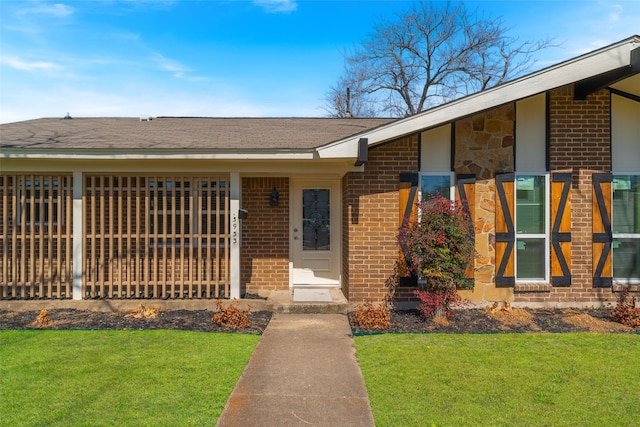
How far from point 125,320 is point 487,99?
6.50m

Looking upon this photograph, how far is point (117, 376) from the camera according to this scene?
13.8 ft

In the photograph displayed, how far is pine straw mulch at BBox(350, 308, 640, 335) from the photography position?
19.7 feet

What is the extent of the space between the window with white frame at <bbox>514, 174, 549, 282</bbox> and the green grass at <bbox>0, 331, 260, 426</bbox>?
470cm

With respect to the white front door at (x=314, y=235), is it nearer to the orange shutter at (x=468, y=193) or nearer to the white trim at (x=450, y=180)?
Result: the white trim at (x=450, y=180)

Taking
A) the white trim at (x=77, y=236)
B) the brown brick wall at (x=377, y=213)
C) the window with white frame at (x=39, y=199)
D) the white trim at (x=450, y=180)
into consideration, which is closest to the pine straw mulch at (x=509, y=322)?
the brown brick wall at (x=377, y=213)

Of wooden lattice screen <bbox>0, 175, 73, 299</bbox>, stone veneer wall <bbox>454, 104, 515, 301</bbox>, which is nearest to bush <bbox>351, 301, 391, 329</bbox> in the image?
stone veneer wall <bbox>454, 104, 515, 301</bbox>

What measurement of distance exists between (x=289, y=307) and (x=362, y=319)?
56.0 inches

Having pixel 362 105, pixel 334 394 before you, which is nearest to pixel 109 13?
pixel 334 394

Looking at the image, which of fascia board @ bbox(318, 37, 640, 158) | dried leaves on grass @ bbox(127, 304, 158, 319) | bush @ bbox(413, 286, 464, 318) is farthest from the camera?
dried leaves on grass @ bbox(127, 304, 158, 319)

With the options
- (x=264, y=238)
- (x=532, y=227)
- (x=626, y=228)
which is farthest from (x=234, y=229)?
(x=626, y=228)

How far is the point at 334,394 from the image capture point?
395cm

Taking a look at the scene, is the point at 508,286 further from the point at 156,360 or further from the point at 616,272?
the point at 156,360

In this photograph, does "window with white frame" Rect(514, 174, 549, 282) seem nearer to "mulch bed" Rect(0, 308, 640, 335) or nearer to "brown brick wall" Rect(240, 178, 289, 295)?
"mulch bed" Rect(0, 308, 640, 335)

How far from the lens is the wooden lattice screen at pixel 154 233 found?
7.21 metres
